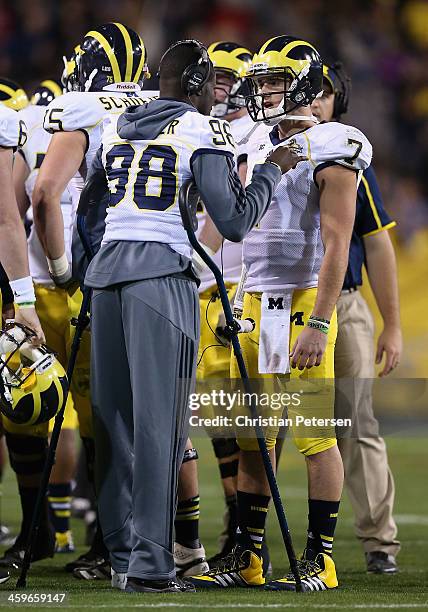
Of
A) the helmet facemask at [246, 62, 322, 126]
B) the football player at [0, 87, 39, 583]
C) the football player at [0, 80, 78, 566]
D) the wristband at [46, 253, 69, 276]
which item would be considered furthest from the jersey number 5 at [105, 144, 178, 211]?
the football player at [0, 80, 78, 566]

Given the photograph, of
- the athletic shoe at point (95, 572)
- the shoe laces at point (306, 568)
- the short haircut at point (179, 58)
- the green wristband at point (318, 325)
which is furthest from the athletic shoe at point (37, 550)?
the short haircut at point (179, 58)

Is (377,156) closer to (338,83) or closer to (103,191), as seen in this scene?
(338,83)

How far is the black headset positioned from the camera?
14.4ft

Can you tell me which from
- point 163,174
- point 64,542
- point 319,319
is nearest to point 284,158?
point 163,174

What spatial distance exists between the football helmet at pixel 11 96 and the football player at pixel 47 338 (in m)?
0.06

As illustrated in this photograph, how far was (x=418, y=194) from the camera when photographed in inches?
536

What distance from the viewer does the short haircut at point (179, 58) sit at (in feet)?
14.3

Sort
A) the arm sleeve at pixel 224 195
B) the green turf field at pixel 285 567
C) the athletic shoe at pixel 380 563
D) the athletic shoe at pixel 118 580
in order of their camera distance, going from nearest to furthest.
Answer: the green turf field at pixel 285 567
the arm sleeve at pixel 224 195
the athletic shoe at pixel 118 580
the athletic shoe at pixel 380 563

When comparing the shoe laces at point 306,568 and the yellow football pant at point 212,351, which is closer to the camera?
the shoe laces at point 306,568

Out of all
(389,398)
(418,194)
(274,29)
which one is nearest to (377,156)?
(418,194)

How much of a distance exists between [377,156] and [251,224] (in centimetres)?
983

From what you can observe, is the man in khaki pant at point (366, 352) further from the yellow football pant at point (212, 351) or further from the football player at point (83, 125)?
the football player at point (83, 125)

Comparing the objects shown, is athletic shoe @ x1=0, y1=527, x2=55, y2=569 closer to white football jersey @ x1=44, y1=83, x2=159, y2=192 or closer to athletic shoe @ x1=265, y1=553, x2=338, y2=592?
athletic shoe @ x1=265, y1=553, x2=338, y2=592

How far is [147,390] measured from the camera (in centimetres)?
426
